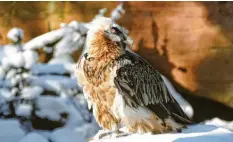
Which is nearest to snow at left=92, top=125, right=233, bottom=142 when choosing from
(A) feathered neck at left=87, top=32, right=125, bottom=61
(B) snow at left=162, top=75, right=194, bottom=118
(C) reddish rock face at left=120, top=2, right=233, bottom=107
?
(A) feathered neck at left=87, top=32, right=125, bottom=61

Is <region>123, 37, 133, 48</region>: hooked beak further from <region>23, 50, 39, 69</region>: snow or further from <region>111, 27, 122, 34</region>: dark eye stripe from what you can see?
<region>23, 50, 39, 69</region>: snow

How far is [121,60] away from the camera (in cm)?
427

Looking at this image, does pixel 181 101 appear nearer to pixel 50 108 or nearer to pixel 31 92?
pixel 50 108

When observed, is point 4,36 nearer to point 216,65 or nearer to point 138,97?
point 216,65

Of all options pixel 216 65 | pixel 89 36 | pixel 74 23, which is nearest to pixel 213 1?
pixel 216 65

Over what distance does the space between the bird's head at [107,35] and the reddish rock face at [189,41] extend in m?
3.01

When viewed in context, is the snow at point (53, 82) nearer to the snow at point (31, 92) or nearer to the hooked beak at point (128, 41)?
the snow at point (31, 92)

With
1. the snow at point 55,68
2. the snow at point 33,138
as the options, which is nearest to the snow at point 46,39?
the snow at point 55,68

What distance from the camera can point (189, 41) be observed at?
7.39 m

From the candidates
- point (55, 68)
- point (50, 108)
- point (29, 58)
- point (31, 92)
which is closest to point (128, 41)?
point (29, 58)

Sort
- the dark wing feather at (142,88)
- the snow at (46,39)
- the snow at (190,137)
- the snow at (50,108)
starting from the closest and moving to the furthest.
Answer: the snow at (190,137) < the dark wing feather at (142,88) < the snow at (50,108) < the snow at (46,39)

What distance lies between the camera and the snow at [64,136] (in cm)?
696

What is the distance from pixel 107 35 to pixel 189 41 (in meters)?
3.15

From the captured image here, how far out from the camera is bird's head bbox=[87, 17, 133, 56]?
4293mm
